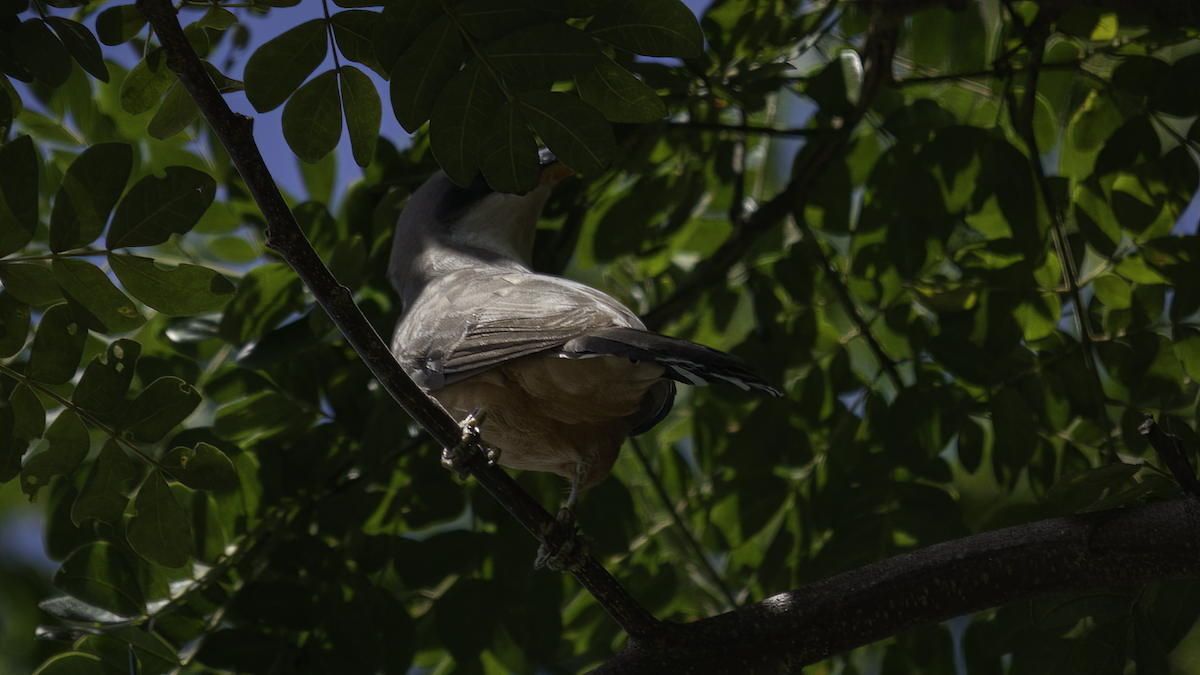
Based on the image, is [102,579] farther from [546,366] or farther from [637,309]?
[637,309]

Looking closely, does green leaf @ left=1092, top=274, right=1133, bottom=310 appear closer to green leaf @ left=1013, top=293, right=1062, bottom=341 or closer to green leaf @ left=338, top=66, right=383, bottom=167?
green leaf @ left=1013, top=293, right=1062, bottom=341

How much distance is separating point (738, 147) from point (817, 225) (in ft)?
1.38

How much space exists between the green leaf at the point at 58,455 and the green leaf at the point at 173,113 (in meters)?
0.67

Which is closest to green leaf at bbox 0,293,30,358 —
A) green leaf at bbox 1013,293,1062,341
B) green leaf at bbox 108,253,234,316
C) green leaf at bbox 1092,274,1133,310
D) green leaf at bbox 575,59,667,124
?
green leaf at bbox 108,253,234,316

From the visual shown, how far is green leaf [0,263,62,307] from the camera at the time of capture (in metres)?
2.01

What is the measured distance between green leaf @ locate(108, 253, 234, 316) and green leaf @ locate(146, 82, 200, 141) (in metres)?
0.30

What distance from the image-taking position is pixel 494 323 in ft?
7.39

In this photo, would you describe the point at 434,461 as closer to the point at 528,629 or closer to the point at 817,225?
the point at 528,629

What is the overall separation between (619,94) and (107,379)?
52.2 inches

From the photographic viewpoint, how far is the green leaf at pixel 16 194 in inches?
79.0

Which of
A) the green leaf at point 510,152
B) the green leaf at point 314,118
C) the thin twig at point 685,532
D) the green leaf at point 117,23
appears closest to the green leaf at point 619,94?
the green leaf at point 510,152

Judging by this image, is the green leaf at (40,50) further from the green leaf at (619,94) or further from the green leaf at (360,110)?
the green leaf at (619,94)

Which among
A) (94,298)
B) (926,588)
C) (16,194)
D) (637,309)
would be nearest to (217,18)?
(16,194)

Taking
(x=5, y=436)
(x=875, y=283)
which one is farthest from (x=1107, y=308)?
(x=5, y=436)
